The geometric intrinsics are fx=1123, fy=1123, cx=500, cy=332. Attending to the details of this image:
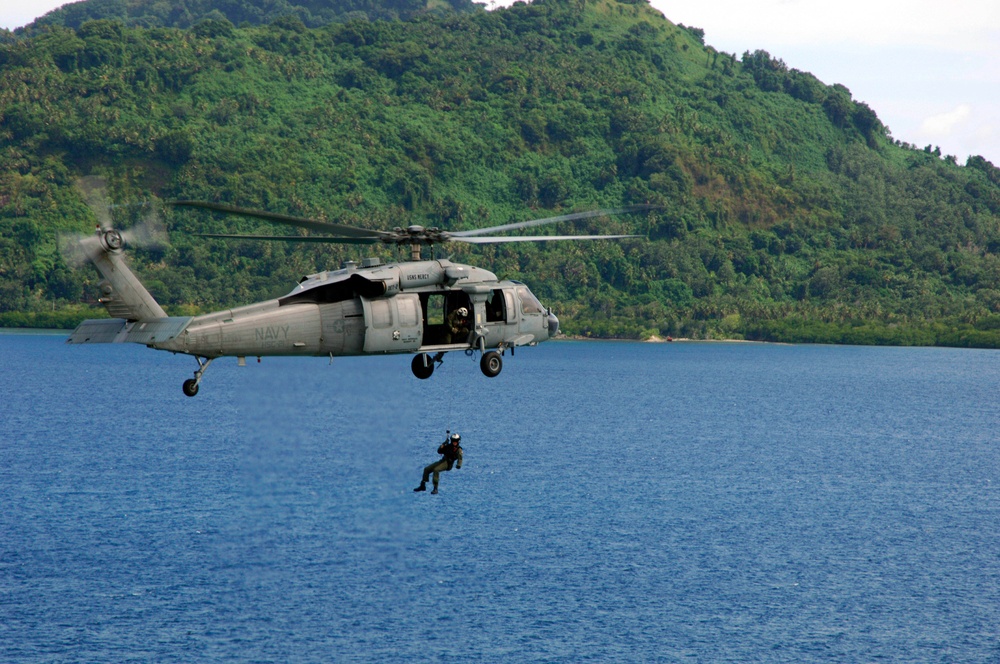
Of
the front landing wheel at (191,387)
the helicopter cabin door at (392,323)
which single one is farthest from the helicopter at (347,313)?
the front landing wheel at (191,387)

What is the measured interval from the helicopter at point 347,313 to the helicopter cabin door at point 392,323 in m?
0.03

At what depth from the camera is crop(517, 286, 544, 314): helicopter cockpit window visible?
136 feet

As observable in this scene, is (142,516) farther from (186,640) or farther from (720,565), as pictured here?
(720,565)

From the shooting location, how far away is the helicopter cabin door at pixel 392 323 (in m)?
37.6

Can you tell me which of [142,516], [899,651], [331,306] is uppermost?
[331,306]

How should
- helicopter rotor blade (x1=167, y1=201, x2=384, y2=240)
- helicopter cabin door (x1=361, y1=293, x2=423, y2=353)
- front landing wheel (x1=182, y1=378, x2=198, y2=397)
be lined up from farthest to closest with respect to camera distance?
helicopter cabin door (x1=361, y1=293, x2=423, y2=353), front landing wheel (x1=182, y1=378, x2=198, y2=397), helicopter rotor blade (x1=167, y1=201, x2=384, y2=240)

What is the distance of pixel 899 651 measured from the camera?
344 ft

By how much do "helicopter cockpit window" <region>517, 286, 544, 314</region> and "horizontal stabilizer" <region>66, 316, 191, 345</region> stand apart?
490 inches

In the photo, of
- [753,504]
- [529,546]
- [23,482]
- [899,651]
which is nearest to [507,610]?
[529,546]

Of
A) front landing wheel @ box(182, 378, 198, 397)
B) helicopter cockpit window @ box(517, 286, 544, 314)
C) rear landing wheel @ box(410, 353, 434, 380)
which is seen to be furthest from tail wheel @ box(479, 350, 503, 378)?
front landing wheel @ box(182, 378, 198, 397)

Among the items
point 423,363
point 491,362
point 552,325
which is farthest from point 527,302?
point 423,363

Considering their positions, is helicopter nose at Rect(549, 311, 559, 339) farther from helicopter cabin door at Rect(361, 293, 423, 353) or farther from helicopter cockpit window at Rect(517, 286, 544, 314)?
helicopter cabin door at Rect(361, 293, 423, 353)

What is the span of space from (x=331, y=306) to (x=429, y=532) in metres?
109

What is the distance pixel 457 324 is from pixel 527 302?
3.46m
